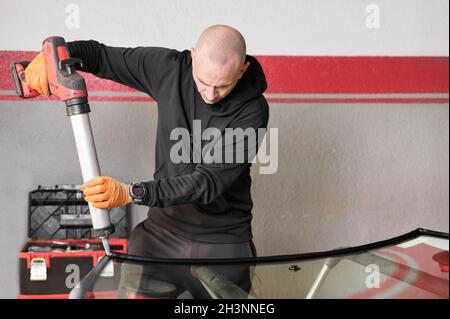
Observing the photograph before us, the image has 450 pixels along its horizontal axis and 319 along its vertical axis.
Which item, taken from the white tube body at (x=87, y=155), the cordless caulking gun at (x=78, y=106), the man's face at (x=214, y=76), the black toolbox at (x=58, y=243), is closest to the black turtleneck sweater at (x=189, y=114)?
the man's face at (x=214, y=76)

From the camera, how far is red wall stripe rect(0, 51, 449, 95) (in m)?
3.73

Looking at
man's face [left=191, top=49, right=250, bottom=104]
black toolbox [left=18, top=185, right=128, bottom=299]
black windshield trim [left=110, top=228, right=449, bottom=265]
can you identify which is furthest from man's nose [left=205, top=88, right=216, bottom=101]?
black toolbox [left=18, top=185, right=128, bottom=299]

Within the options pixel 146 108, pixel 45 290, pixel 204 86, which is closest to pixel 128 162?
pixel 146 108

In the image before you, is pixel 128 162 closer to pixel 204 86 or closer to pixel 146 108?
pixel 146 108

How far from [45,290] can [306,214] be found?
1.47 meters

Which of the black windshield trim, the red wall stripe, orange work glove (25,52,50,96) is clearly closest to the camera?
the black windshield trim

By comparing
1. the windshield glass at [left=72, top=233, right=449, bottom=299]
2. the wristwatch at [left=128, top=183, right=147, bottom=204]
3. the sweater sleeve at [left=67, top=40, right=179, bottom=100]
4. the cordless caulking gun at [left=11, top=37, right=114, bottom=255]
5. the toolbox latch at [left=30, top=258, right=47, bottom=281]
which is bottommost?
the toolbox latch at [left=30, top=258, right=47, bottom=281]

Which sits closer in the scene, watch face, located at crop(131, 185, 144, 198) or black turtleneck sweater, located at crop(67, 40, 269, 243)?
watch face, located at crop(131, 185, 144, 198)

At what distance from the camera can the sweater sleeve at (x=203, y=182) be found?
2.03 metres

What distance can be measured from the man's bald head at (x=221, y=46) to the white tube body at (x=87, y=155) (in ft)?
1.38

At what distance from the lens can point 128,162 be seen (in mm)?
3699

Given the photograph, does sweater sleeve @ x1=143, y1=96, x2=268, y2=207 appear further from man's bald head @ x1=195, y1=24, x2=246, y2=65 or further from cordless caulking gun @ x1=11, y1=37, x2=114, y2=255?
man's bald head @ x1=195, y1=24, x2=246, y2=65

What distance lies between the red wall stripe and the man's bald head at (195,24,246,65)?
155cm
